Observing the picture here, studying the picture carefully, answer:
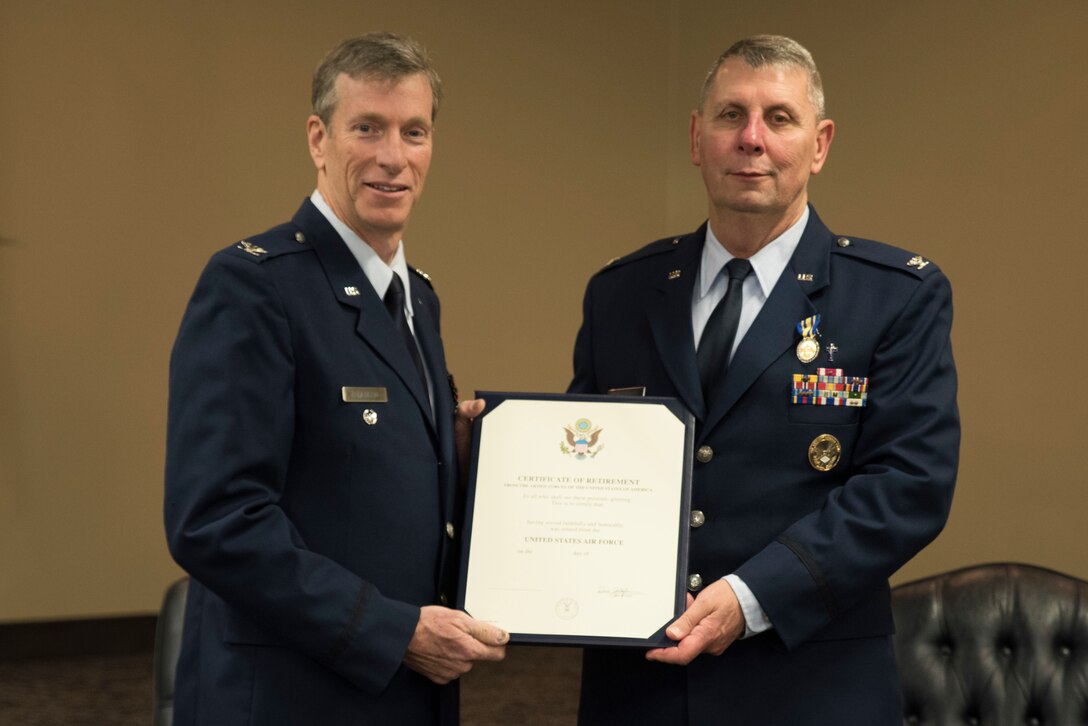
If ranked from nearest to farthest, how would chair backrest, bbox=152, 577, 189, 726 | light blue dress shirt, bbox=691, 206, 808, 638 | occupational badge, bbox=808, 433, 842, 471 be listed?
Answer: occupational badge, bbox=808, 433, 842, 471 < light blue dress shirt, bbox=691, 206, 808, 638 < chair backrest, bbox=152, 577, 189, 726

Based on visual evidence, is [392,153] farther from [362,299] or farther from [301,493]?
[301,493]

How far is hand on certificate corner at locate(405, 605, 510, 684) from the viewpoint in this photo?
7.03 ft

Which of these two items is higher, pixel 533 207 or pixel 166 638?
pixel 533 207

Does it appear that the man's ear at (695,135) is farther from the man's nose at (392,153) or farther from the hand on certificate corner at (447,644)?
the hand on certificate corner at (447,644)

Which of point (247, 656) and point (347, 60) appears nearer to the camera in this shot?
point (247, 656)

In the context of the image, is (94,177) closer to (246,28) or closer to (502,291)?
(246,28)

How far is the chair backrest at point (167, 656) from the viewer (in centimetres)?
270

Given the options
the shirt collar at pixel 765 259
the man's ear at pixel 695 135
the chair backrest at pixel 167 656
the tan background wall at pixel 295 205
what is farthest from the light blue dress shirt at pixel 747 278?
the tan background wall at pixel 295 205

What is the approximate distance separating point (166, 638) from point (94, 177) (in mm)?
3193

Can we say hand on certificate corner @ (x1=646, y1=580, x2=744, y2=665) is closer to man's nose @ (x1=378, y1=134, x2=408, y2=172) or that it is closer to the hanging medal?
the hanging medal

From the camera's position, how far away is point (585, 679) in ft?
8.26

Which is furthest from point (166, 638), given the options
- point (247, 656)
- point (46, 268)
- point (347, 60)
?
point (46, 268)

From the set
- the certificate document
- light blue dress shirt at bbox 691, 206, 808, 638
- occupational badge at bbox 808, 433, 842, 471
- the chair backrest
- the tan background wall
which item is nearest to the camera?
the certificate document

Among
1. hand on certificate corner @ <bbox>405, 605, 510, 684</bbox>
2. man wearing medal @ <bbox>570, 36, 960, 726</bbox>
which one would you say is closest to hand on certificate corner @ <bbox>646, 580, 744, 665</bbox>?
man wearing medal @ <bbox>570, 36, 960, 726</bbox>
